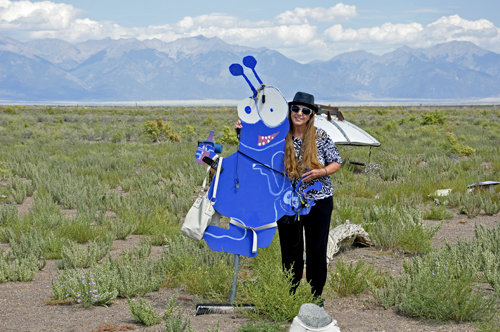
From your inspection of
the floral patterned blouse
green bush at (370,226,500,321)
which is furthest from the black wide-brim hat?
green bush at (370,226,500,321)

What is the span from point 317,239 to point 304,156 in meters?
0.72

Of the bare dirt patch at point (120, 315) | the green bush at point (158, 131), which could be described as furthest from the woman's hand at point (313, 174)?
the green bush at point (158, 131)

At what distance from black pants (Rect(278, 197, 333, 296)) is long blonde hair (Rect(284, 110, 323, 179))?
1.02 ft

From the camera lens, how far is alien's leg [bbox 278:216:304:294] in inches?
151

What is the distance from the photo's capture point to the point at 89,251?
575 centimetres

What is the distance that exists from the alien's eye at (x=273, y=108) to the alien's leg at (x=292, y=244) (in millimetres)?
814

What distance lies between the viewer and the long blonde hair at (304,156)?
3.62m

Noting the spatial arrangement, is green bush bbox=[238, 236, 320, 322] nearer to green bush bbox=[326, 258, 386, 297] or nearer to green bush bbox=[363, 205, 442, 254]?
green bush bbox=[326, 258, 386, 297]

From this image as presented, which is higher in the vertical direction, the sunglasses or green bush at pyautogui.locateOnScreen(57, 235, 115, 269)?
the sunglasses

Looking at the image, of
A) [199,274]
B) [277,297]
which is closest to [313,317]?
[277,297]

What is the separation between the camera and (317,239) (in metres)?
3.79

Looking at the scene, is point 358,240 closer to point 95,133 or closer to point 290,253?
point 290,253

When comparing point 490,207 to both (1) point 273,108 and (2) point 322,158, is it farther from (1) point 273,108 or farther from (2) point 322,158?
(1) point 273,108

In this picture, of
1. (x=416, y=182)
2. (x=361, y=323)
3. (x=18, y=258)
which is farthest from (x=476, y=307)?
(x=416, y=182)
